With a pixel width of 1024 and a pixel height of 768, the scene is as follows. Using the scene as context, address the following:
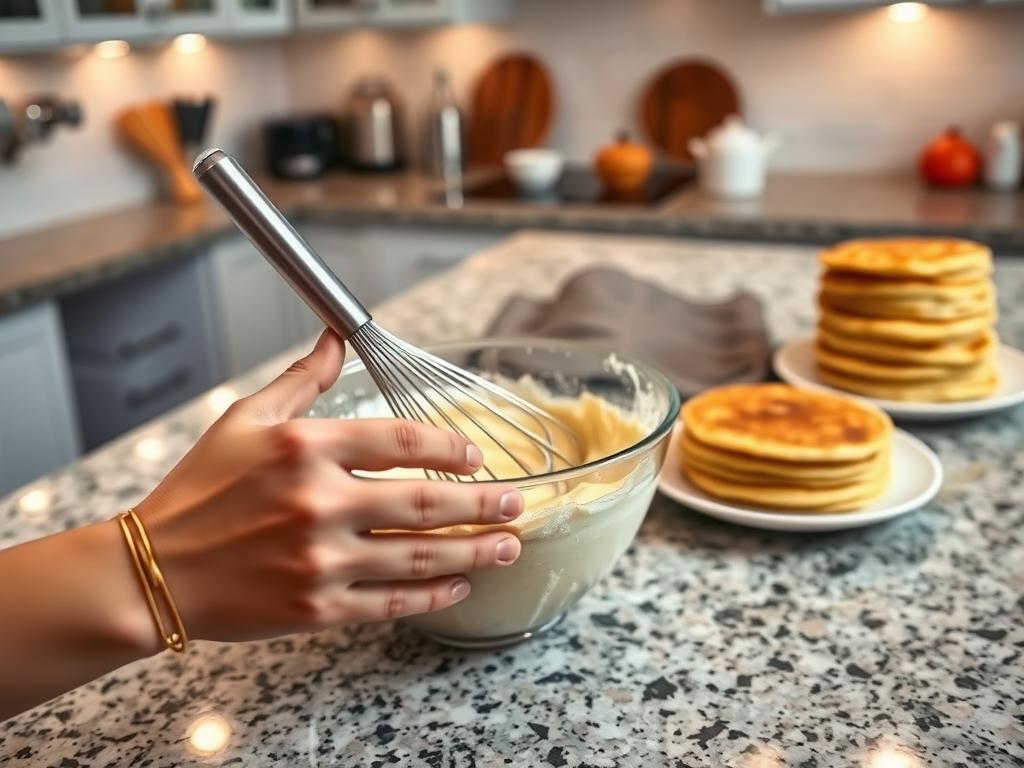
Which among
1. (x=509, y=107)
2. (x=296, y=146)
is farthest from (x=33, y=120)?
(x=509, y=107)

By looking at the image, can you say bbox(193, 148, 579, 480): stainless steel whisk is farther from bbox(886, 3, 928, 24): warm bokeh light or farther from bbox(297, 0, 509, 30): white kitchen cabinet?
bbox(886, 3, 928, 24): warm bokeh light

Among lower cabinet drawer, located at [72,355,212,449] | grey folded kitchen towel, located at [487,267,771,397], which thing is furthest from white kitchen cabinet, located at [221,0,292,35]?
grey folded kitchen towel, located at [487,267,771,397]

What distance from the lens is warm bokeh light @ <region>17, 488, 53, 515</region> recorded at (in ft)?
2.72

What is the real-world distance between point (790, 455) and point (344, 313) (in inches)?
14.4

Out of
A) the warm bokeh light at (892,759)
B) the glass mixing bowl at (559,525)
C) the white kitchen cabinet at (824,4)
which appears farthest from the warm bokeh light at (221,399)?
the white kitchen cabinet at (824,4)

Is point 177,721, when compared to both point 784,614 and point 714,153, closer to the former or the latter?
point 784,614

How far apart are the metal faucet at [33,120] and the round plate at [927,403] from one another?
187cm

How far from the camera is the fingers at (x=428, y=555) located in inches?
18.9

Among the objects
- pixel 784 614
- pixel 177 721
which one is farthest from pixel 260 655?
pixel 784 614

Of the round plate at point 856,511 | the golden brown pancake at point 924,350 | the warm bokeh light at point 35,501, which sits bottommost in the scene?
the warm bokeh light at point 35,501

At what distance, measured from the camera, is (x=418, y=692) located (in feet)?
1.98

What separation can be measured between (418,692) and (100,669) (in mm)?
191

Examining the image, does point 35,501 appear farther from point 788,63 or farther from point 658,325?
point 788,63

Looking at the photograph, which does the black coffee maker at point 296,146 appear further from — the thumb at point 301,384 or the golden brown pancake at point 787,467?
the thumb at point 301,384
